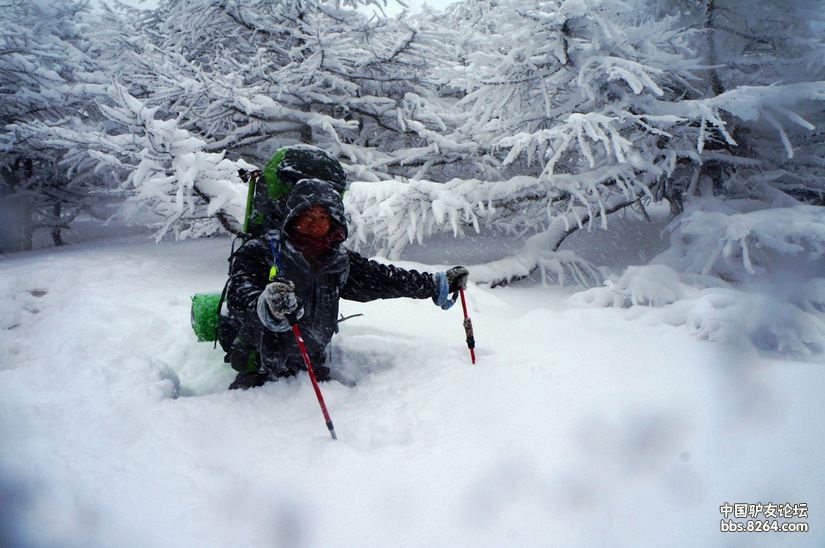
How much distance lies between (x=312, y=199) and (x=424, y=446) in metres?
1.63

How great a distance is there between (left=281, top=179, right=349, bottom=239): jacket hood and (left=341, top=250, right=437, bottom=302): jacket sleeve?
53 cm

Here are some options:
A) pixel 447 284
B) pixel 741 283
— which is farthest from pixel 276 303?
pixel 741 283

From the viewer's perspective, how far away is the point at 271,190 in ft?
9.68

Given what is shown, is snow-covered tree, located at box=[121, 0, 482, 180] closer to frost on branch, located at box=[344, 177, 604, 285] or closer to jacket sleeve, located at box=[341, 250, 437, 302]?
frost on branch, located at box=[344, 177, 604, 285]

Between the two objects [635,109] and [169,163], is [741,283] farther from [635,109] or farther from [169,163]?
[169,163]

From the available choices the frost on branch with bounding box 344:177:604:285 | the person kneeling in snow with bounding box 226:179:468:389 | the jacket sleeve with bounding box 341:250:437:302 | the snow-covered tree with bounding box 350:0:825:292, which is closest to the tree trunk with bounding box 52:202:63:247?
the frost on branch with bounding box 344:177:604:285

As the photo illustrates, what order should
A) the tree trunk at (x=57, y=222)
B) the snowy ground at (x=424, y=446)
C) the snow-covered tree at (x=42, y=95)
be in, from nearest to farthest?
the snowy ground at (x=424, y=446) → the snow-covered tree at (x=42, y=95) → the tree trunk at (x=57, y=222)

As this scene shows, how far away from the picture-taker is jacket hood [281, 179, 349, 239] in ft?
8.61

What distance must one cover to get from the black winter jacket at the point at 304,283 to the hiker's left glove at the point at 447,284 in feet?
0.57

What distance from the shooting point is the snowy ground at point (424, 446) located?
1.55 m

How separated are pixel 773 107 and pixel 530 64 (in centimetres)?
295

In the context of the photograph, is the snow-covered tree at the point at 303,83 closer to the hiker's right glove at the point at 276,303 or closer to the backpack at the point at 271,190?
the backpack at the point at 271,190

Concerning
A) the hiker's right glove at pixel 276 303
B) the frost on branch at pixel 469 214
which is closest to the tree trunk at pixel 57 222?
the frost on branch at pixel 469 214

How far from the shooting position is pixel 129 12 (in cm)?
1143
